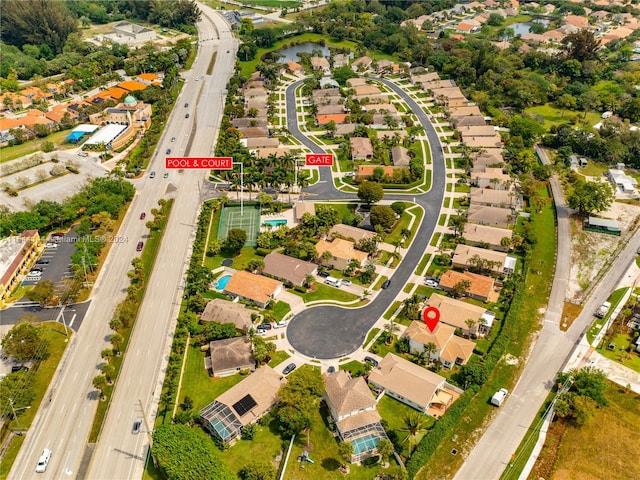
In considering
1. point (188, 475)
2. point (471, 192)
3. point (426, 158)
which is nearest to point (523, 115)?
point (426, 158)

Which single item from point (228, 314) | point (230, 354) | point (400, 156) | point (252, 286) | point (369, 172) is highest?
point (230, 354)

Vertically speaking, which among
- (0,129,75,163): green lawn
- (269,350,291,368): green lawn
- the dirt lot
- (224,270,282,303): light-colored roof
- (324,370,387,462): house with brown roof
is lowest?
(0,129,75,163): green lawn

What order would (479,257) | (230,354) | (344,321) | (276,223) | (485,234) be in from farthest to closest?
(276,223)
(485,234)
(479,257)
(344,321)
(230,354)

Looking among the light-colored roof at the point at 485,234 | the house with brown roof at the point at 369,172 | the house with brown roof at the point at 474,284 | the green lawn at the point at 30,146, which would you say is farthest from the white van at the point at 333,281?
the green lawn at the point at 30,146

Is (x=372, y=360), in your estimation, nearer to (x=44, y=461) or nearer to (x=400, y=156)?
(x=44, y=461)

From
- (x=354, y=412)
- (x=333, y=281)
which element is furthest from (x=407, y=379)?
(x=333, y=281)

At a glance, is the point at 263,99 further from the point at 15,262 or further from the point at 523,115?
the point at 15,262

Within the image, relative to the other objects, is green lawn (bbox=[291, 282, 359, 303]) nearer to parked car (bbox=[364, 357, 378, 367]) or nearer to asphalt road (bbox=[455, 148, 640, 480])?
parked car (bbox=[364, 357, 378, 367])

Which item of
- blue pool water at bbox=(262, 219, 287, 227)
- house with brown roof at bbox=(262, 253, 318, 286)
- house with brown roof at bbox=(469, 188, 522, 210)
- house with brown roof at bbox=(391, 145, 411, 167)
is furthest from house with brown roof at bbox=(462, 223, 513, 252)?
blue pool water at bbox=(262, 219, 287, 227)
